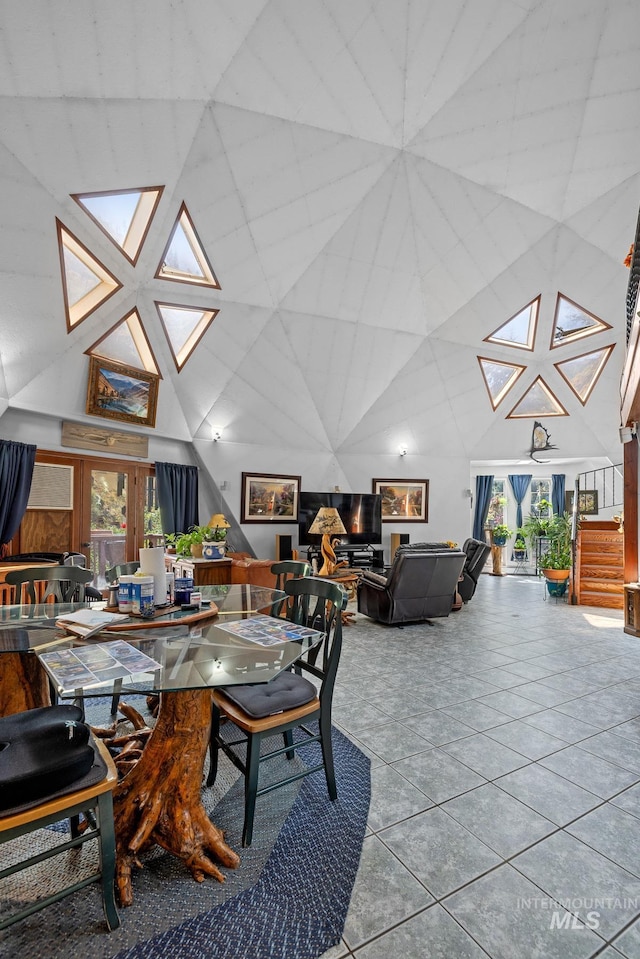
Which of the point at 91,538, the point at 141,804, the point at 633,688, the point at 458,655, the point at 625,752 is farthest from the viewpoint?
the point at 91,538

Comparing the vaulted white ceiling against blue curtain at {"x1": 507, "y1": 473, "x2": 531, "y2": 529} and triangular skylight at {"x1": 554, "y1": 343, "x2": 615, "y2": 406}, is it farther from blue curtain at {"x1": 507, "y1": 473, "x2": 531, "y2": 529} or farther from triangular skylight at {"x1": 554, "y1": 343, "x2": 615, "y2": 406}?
blue curtain at {"x1": 507, "y1": 473, "x2": 531, "y2": 529}

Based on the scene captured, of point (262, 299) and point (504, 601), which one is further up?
point (262, 299)

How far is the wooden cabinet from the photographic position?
618cm

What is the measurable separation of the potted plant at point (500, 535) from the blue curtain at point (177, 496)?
7546 millimetres

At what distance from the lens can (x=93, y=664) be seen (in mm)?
1859

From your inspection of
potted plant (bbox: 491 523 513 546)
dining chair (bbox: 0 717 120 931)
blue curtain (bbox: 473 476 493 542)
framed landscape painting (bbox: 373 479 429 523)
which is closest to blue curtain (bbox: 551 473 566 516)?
potted plant (bbox: 491 523 513 546)

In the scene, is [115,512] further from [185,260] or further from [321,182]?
[321,182]

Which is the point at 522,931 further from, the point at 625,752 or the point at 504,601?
the point at 504,601

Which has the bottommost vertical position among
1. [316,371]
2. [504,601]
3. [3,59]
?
[504,601]

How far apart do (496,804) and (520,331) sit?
8.93 metres

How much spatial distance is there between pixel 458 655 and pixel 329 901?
3438 mm

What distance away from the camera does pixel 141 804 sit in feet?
6.63

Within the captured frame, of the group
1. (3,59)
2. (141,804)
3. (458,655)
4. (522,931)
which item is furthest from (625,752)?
(3,59)

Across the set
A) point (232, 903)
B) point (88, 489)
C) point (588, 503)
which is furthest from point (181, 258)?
point (588, 503)
